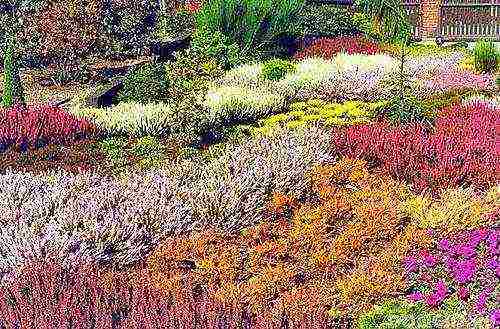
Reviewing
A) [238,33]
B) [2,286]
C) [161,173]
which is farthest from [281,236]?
[238,33]

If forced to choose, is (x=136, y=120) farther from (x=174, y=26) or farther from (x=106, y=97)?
(x=174, y=26)

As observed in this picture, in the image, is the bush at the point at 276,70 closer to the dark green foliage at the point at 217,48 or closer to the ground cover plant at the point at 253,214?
the dark green foliage at the point at 217,48

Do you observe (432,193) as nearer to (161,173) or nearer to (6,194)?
(161,173)

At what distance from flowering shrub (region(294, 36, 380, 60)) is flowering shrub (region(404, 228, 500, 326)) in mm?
12501

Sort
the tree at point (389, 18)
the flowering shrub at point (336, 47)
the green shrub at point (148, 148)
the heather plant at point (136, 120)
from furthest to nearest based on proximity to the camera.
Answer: the flowering shrub at point (336, 47) < the tree at point (389, 18) < the heather plant at point (136, 120) < the green shrub at point (148, 148)

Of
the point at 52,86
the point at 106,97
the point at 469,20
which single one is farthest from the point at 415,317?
the point at 469,20

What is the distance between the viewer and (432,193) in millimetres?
7531

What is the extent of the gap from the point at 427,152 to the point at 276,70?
7.25 metres

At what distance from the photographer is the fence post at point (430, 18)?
2572 centimetres

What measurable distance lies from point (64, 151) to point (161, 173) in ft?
7.95

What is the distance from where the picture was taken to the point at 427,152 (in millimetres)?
8242

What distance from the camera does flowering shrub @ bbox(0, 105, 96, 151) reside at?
9844 millimetres

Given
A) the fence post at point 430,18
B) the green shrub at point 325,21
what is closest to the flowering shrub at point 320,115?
the green shrub at point 325,21

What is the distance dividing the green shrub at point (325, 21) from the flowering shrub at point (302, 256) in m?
15.0
